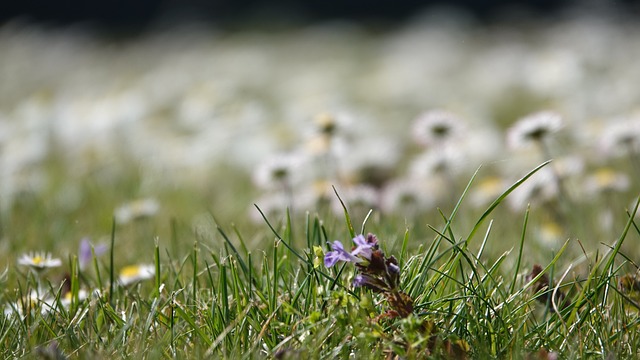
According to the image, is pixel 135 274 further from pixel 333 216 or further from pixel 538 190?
pixel 538 190

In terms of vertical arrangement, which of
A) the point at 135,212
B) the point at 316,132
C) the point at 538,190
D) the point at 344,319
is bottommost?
the point at 135,212

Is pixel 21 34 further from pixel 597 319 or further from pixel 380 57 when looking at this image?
pixel 597 319

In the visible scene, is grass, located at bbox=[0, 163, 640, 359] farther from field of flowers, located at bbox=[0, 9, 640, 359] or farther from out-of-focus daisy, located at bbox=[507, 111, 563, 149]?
out-of-focus daisy, located at bbox=[507, 111, 563, 149]

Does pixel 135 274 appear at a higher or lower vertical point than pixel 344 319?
lower

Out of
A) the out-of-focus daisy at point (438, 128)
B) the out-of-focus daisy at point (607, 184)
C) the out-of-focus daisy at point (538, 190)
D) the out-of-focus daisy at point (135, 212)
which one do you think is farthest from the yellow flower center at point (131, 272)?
the out-of-focus daisy at point (607, 184)

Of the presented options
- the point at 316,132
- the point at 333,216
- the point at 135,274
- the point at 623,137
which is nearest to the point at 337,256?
the point at 135,274

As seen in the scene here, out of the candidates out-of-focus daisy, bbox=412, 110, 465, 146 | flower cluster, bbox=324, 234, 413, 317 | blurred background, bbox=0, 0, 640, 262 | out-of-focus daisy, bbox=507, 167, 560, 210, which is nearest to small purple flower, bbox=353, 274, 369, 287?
flower cluster, bbox=324, 234, 413, 317

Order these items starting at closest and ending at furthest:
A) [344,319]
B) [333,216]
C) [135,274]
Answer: [344,319], [135,274], [333,216]

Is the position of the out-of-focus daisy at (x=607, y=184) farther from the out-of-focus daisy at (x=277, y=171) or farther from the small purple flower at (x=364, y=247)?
the small purple flower at (x=364, y=247)
